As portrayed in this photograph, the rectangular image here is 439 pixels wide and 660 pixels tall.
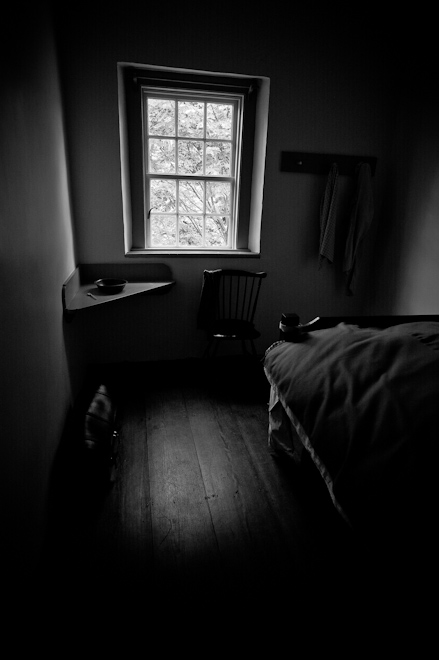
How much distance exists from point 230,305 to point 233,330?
26 cm

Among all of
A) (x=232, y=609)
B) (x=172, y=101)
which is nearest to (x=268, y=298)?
(x=172, y=101)

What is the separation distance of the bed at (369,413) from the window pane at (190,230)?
64.5 inches

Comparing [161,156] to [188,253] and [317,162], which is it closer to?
[188,253]

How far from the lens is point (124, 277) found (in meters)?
2.90

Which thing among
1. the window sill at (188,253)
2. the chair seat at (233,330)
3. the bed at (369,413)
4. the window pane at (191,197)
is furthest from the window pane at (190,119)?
the bed at (369,413)

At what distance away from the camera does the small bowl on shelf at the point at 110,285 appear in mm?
2494

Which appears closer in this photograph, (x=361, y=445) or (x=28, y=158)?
(x=361, y=445)

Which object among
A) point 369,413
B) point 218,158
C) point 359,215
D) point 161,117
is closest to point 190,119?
point 161,117

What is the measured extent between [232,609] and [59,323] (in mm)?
1500

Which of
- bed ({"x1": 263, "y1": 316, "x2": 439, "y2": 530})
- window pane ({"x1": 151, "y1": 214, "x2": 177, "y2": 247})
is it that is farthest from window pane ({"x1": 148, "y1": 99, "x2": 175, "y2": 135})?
bed ({"x1": 263, "y1": 316, "x2": 439, "y2": 530})

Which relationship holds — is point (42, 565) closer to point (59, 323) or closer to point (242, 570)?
point (242, 570)

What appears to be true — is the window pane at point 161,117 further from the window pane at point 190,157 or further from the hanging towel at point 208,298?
the hanging towel at point 208,298

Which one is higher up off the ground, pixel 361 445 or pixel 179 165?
pixel 179 165

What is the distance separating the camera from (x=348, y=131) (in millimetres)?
2953
